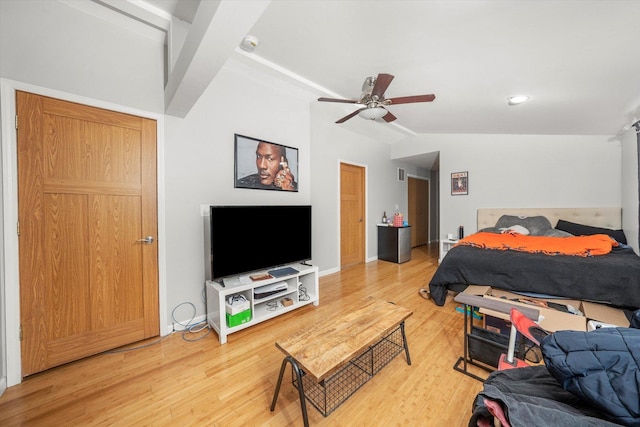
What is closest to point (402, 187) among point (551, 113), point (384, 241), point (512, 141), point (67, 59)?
point (384, 241)

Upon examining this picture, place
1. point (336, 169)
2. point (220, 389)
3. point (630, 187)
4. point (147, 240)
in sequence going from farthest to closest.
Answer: point (336, 169)
point (630, 187)
point (147, 240)
point (220, 389)

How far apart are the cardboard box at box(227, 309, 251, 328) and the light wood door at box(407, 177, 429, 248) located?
4.94 metres

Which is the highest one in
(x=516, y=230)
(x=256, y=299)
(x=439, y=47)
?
(x=439, y=47)

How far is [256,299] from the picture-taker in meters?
2.34

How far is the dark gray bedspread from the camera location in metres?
2.08

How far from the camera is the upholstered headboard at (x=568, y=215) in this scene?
11.4 feet

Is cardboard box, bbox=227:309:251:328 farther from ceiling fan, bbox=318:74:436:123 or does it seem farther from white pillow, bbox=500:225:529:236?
white pillow, bbox=500:225:529:236

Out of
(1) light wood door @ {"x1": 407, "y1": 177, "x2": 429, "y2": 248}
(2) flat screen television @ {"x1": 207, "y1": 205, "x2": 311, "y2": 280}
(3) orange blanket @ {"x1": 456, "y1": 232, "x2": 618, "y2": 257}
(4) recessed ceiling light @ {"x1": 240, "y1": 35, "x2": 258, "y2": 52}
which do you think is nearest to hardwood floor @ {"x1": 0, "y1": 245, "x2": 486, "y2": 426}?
(2) flat screen television @ {"x1": 207, "y1": 205, "x2": 311, "y2": 280}

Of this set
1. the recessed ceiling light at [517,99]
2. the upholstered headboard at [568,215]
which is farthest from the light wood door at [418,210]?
the recessed ceiling light at [517,99]

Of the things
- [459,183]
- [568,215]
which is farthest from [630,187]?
[459,183]

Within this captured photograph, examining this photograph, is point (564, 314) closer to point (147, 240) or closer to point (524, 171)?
point (524, 171)

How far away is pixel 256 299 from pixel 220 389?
0.84 meters

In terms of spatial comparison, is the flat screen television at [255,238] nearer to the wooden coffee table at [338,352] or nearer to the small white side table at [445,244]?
the wooden coffee table at [338,352]

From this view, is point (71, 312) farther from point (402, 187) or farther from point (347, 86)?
point (402, 187)
